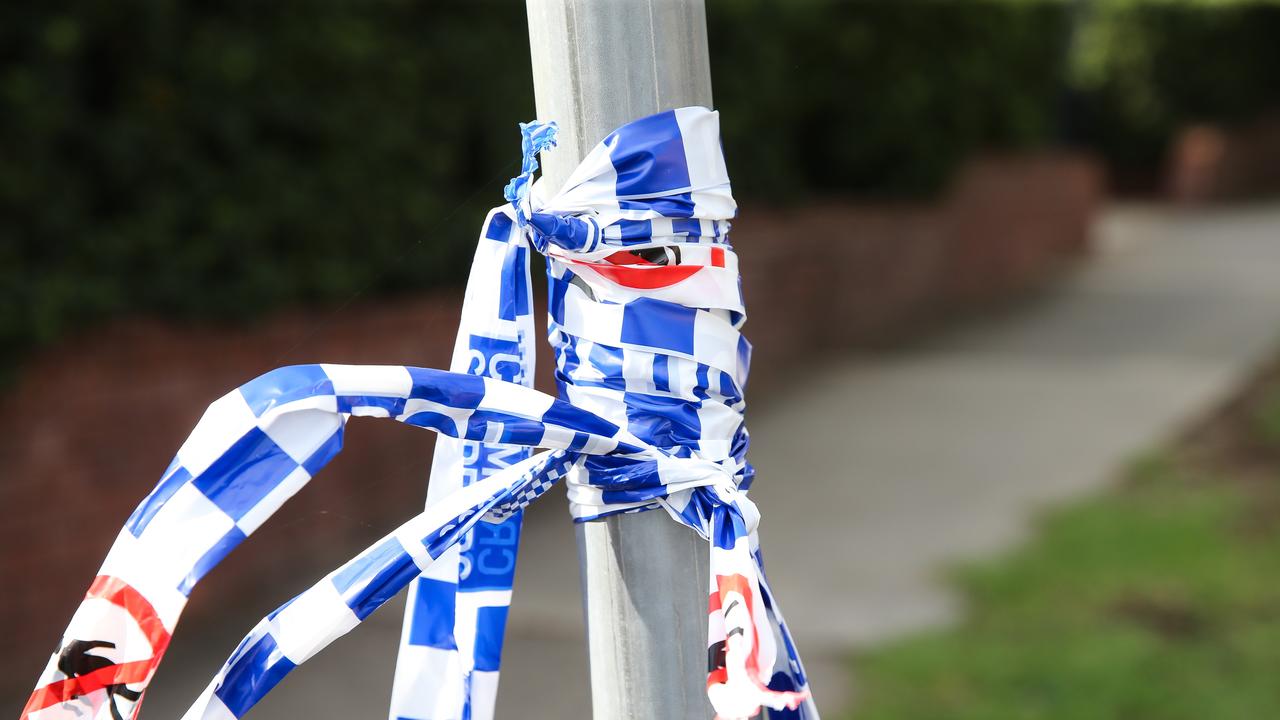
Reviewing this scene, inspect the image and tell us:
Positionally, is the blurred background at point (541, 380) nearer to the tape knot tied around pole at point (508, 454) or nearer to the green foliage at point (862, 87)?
the green foliage at point (862, 87)

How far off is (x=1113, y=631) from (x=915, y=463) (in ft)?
7.53

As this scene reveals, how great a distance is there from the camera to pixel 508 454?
3.64 feet

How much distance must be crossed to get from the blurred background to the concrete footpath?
2 cm

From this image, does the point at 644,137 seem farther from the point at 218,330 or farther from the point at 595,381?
the point at 218,330

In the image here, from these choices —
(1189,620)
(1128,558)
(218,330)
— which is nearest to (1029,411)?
(1128,558)

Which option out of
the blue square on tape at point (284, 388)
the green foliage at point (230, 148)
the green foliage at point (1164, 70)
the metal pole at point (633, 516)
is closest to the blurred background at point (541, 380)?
the green foliage at point (230, 148)

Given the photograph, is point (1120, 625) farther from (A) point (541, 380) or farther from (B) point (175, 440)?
(B) point (175, 440)

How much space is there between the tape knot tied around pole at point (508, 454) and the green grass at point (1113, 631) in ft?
9.20

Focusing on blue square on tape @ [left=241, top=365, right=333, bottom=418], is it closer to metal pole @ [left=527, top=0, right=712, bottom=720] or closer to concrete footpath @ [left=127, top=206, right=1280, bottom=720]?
metal pole @ [left=527, top=0, right=712, bottom=720]

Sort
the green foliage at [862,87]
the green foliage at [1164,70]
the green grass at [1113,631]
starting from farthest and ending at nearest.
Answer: the green foliage at [1164,70] < the green foliage at [862,87] < the green grass at [1113,631]

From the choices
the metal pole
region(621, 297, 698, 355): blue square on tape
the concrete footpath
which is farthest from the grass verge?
region(621, 297, 698, 355): blue square on tape

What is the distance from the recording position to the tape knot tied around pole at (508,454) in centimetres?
90

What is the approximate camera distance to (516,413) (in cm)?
98

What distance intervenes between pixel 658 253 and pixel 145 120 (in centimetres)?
357
